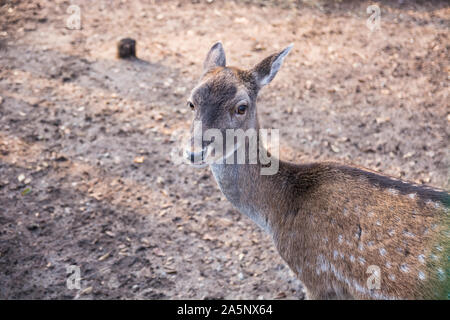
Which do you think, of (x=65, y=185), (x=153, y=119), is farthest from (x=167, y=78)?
(x=65, y=185)

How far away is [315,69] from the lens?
6648 mm

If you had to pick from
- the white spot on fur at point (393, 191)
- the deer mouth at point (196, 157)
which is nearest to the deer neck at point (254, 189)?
the deer mouth at point (196, 157)

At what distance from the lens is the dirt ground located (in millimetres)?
4340

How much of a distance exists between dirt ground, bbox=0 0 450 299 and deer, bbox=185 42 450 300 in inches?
39.2

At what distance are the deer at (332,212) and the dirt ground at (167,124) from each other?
1.00 metres

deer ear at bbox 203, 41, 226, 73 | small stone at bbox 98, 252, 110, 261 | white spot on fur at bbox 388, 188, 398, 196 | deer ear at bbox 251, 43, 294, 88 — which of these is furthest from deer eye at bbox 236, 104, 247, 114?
small stone at bbox 98, 252, 110, 261

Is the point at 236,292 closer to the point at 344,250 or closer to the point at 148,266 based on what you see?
the point at 148,266

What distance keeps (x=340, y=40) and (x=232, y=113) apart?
4.36 metres

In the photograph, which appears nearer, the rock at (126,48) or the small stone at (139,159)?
the small stone at (139,159)

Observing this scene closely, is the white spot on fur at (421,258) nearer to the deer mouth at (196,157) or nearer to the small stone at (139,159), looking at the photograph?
the deer mouth at (196,157)

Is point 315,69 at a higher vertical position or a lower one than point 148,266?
A: higher

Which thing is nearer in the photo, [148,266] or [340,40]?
[148,266]

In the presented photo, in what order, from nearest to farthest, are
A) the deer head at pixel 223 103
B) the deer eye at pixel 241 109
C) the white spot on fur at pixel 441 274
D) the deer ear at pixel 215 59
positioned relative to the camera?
the white spot on fur at pixel 441 274 < the deer head at pixel 223 103 < the deer eye at pixel 241 109 < the deer ear at pixel 215 59

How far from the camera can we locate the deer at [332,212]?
115 inches
